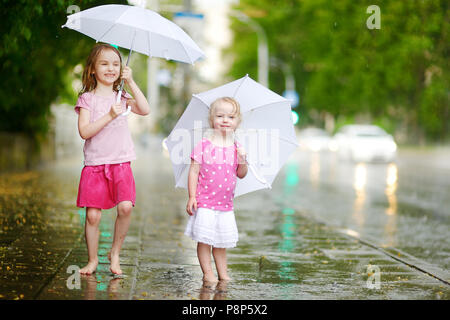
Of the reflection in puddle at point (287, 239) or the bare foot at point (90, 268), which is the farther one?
the reflection in puddle at point (287, 239)

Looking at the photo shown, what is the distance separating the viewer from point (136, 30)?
6.15 meters

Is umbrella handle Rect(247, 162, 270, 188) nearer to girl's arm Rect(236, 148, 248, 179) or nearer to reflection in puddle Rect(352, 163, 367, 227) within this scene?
girl's arm Rect(236, 148, 248, 179)

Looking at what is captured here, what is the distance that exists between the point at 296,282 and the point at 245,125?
131 centimetres

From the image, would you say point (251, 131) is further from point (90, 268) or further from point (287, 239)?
point (287, 239)

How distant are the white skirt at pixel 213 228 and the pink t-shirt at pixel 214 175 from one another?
0.18 ft

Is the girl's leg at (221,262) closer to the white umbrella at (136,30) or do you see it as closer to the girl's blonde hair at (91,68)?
the white umbrella at (136,30)

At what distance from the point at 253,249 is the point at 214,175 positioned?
225 centimetres

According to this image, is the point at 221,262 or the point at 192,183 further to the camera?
the point at 221,262

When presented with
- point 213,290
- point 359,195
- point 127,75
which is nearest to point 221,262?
point 213,290

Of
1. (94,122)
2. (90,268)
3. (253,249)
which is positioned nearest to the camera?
(94,122)

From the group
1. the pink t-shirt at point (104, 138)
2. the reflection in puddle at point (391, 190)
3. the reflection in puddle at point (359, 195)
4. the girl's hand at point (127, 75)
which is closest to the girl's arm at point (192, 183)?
the pink t-shirt at point (104, 138)

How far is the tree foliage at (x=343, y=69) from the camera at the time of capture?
3703 cm

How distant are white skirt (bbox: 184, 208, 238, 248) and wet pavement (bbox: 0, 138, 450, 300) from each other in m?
0.34

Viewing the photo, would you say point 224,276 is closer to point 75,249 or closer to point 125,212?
point 125,212
